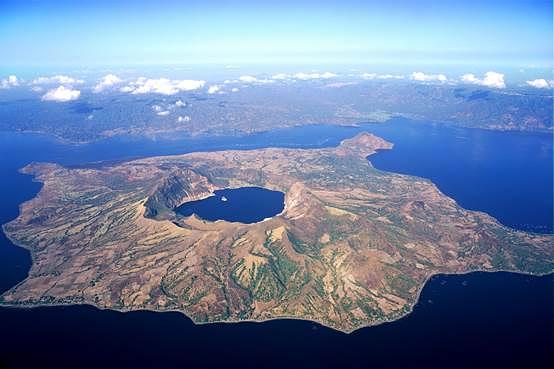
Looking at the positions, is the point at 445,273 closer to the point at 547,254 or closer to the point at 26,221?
the point at 547,254

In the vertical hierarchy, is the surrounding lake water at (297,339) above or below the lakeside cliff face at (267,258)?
below

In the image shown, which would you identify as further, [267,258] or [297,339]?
[267,258]

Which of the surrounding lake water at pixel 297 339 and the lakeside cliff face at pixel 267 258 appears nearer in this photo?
the surrounding lake water at pixel 297 339

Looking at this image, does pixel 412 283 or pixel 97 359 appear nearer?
pixel 97 359

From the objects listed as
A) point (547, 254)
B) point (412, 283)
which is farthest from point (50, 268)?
point (547, 254)

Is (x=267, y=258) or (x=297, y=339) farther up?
(x=267, y=258)

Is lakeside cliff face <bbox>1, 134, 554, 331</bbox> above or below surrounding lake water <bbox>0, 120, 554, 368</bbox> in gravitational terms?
above

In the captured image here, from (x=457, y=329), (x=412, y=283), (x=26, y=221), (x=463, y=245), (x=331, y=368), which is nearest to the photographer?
(x=331, y=368)

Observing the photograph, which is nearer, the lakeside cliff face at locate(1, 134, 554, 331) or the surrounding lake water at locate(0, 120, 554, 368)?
the surrounding lake water at locate(0, 120, 554, 368)
